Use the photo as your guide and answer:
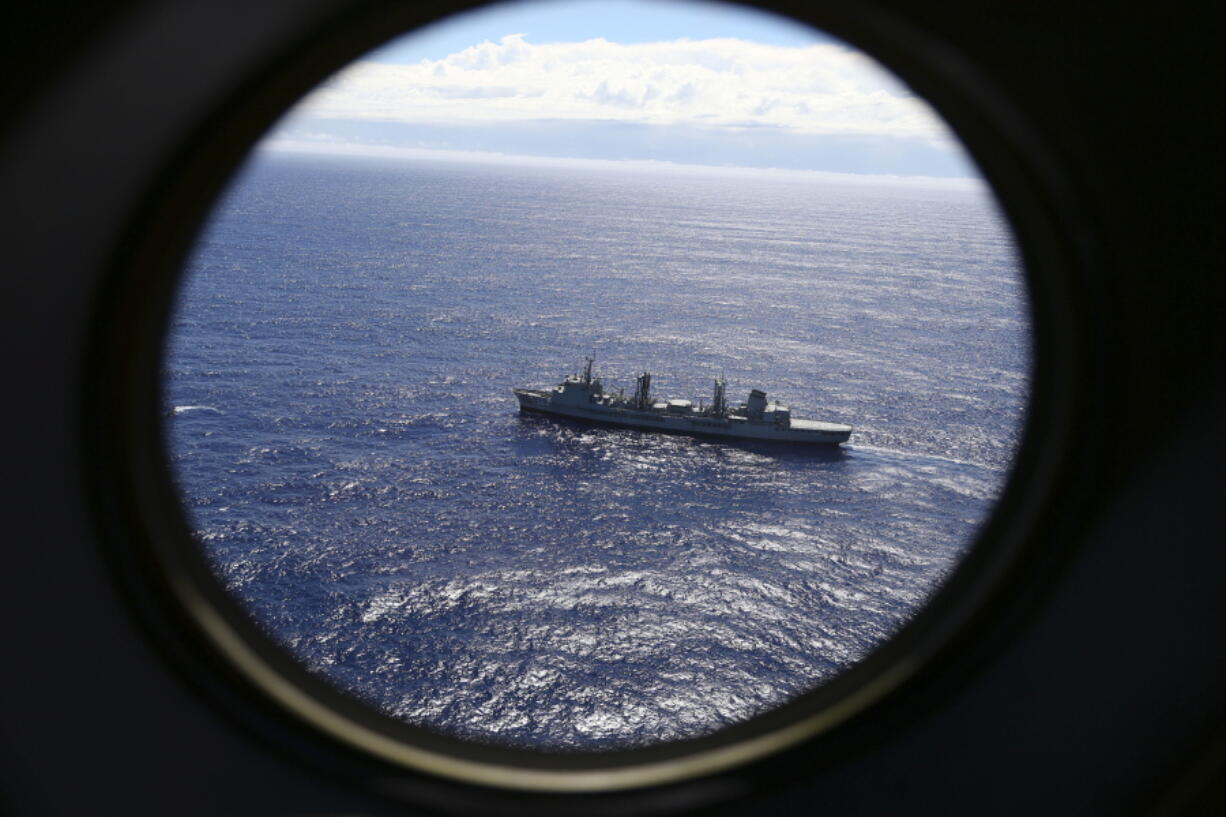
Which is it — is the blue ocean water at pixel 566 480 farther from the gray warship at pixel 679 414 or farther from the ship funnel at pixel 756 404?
the ship funnel at pixel 756 404

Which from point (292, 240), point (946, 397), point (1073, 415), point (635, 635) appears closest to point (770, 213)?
point (292, 240)

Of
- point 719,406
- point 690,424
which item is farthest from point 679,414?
point 719,406

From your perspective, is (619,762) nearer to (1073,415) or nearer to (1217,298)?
(1073,415)

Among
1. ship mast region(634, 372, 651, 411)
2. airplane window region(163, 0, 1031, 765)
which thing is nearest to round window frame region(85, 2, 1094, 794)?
airplane window region(163, 0, 1031, 765)

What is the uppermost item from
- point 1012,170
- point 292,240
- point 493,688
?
point 292,240

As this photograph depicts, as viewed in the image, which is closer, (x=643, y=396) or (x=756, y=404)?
(x=756, y=404)

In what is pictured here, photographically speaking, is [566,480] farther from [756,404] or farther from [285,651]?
[285,651]
